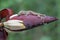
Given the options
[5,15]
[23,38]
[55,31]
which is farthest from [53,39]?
[5,15]

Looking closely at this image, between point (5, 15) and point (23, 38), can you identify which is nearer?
point (5, 15)

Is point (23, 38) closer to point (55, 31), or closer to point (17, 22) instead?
point (55, 31)

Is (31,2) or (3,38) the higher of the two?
(31,2)

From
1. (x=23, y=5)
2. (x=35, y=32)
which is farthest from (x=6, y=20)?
(x=35, y=32)

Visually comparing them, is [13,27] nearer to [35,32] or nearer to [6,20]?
[6,20]

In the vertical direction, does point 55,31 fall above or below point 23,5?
below

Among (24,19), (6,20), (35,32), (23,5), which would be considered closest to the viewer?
(24,19)

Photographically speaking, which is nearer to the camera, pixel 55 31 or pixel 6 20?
pixel 6 20

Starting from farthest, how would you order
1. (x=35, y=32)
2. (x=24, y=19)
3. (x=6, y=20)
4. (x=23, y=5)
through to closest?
1. (x=35, y=32)
2. (x=23, y=5)
3. (x=6, y=20)
4. (x=24, y=19)

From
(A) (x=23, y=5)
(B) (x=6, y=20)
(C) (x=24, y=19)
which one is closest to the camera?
(C) (x=24, y=19)
